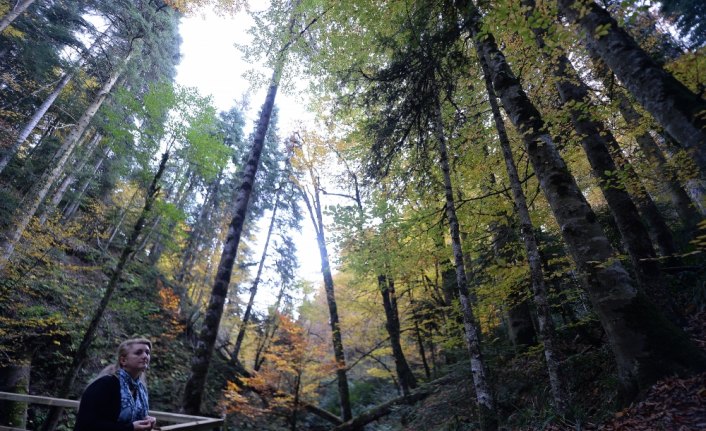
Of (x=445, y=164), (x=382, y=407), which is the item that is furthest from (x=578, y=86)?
(x=382, y=407)

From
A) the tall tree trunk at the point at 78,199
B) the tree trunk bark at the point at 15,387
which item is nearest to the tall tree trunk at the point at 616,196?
the tree trunk bark at the point at 15,387

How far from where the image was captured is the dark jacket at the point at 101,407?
2447 mm

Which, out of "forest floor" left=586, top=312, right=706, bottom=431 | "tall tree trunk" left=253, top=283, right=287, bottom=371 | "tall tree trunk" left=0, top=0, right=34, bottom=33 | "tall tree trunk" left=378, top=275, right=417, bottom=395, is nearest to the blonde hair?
"forest floor" left=586, top=312, right=706, bottom=431

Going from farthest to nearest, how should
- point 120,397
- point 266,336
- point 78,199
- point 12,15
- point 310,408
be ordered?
1. point 266,336
2. point 78,199
3. point 310,408
4. point 12,15
5. point 120,397

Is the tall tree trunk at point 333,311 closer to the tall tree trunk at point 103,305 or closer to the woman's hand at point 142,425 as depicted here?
the tall tree trunk at point 103,305

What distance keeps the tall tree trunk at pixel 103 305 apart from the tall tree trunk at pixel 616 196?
346 inches

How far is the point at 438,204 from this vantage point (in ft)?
26.7

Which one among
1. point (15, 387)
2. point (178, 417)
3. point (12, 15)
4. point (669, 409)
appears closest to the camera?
point (669, 409)

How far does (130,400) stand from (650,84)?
6.24 metres

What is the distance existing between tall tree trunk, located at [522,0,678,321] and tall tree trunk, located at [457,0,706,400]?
702 millimetres

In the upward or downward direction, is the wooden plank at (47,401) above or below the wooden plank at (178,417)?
above

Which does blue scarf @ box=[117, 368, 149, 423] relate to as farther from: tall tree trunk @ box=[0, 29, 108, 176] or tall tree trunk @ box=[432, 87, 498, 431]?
tall tree trunk @ box=[0, 29, 108, 176]

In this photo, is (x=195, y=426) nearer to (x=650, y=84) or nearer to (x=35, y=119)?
(x=650, y=84)

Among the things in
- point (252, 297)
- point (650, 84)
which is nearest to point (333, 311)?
point (252, 297)
